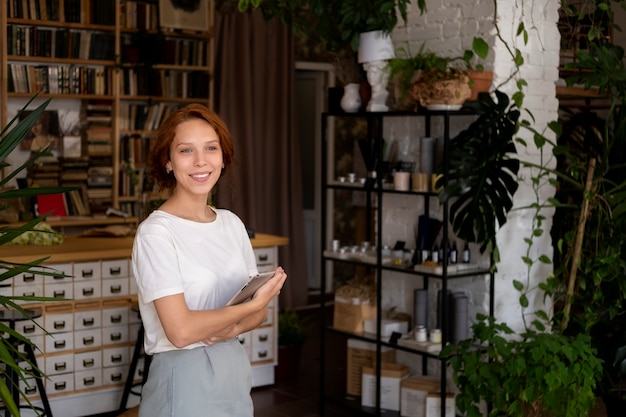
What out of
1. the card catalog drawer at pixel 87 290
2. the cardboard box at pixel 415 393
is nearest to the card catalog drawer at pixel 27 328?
the card catalog drawer at pixel 87 290

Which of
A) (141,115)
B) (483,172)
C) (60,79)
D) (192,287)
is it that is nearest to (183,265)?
(192,287)

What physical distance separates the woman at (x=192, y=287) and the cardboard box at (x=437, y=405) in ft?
7.95

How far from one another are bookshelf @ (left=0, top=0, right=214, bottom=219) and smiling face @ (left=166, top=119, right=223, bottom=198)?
4.63 meters

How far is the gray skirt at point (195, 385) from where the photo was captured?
2365 millimetres

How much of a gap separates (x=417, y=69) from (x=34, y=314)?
235 cm

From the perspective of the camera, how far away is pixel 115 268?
5.15m

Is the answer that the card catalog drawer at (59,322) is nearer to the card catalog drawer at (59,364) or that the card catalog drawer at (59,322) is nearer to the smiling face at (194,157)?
the card catalog drawer at (59,364)

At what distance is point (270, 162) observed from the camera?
8.46m

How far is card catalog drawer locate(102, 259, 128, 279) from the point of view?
512 cm

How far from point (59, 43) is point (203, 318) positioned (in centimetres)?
547

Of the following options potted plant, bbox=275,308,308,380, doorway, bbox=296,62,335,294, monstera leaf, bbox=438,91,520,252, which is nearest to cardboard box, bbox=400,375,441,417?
monstera leaf, bbox=438,91,520,252

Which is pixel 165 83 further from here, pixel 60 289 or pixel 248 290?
pixel 248 290

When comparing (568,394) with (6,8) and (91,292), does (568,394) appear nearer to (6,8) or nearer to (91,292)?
(91,292)

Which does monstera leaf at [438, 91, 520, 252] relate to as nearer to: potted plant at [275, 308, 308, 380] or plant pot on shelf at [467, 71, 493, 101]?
plant pot on shelf at [467, 71, 493, 101]
